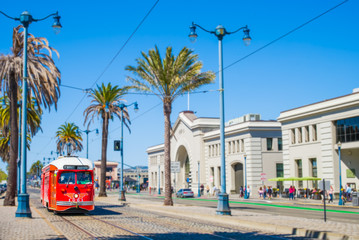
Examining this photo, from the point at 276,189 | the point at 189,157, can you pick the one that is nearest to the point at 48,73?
the point at 276,189

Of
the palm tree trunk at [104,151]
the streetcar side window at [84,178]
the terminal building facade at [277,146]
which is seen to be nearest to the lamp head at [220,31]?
the streetcar side window at [84,178]

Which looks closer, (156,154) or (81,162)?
(81,162)

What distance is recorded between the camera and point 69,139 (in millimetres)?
77875

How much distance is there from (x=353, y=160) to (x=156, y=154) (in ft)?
192

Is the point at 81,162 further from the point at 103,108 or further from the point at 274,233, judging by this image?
the point at 103,108

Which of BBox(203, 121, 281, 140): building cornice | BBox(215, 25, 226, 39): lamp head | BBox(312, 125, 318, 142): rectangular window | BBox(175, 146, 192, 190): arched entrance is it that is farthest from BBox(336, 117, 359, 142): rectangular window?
BBox(175, 146, 192, 190): arched entrance

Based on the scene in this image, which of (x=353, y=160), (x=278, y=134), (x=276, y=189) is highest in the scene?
(x=278, y=134)

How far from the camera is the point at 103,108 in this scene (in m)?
48.4

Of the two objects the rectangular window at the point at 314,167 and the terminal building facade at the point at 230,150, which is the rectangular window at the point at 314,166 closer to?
the rectangular window at the point at 314,167

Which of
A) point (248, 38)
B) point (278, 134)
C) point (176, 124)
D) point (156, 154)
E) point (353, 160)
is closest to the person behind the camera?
point (248, 38)

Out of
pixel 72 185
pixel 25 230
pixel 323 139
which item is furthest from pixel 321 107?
pixel 25 230

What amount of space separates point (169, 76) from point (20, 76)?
408 inches

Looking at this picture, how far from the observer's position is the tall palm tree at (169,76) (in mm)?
33000

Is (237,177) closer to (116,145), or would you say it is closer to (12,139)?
(116,145)
